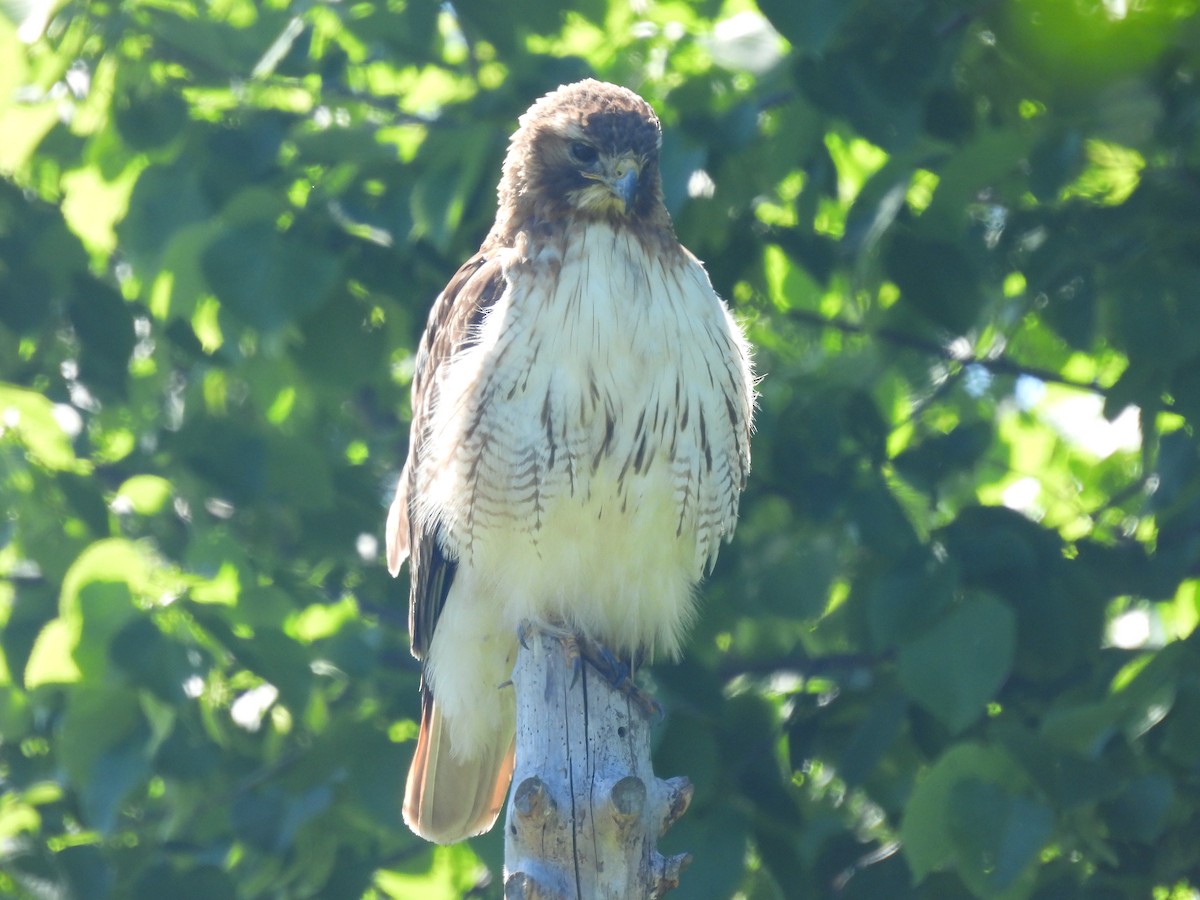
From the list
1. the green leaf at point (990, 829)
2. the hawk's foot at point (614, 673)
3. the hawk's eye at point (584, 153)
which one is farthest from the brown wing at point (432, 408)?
the green leaf at point (990, 829)

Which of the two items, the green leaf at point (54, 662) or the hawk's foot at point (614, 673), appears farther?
the green leaf at point (54, 662)

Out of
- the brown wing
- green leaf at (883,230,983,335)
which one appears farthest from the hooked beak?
green leaf at (883,230,983,335)

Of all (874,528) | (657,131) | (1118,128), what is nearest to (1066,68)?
(1118,128)

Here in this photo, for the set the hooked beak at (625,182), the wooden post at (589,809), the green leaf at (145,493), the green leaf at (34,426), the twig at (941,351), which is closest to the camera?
the wooden post at (589,809)

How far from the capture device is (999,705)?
4.14m

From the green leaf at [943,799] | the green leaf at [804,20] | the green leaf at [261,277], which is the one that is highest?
the green leaf at [804,20]

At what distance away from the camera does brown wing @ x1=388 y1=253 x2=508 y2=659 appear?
3.53 metres

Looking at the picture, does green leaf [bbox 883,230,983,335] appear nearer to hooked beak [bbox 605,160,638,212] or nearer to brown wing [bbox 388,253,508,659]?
hooked beak [bbox 605,160,638,212]

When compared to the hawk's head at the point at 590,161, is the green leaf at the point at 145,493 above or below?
below

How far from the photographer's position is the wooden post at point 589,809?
261cm

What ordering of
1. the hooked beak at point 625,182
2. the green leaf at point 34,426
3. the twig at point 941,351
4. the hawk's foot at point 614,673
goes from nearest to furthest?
the hawk's foot at point 614,673, the hooked beak at point 625,182, the green leaf at point 34,426, the twig at point 941,351

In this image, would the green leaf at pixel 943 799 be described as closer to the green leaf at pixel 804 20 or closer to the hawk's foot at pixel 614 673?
the hawk's foot at pixel 614 673

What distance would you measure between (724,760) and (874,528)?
764 millimetres

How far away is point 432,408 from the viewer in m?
3.71
